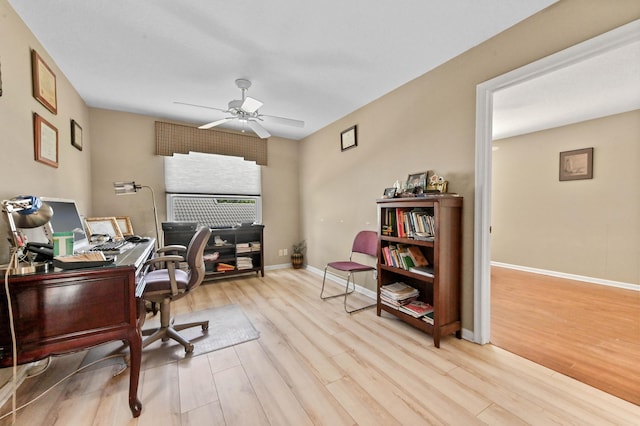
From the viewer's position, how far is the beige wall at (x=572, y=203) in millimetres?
3211

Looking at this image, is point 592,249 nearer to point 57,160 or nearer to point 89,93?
point 57,160

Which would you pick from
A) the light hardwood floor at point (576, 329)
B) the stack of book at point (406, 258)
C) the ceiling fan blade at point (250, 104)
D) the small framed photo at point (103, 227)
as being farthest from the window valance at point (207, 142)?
the light hardwood floor at point (576, 329)

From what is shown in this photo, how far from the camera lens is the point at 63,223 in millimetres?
1933

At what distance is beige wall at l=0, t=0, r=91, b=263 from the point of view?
1.51 metres

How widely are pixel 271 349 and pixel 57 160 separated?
2483 mm

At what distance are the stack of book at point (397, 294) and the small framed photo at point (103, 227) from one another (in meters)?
2.87

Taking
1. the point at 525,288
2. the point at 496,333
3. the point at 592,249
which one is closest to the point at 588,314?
the point at 525,288

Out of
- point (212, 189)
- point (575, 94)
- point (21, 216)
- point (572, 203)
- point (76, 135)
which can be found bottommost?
point (21, 216)

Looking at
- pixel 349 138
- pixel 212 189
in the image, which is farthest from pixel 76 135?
pixel 349 138

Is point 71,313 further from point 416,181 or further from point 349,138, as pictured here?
point 349,138

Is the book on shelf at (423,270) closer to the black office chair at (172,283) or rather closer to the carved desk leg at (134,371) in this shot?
the black office chair at (172,283)

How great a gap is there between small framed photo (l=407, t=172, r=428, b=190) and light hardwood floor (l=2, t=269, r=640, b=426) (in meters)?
1.32

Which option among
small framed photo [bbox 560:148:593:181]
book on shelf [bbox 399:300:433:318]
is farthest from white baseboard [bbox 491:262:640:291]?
book on shelf [bbox 399:300:433:318]

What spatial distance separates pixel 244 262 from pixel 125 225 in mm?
1616
